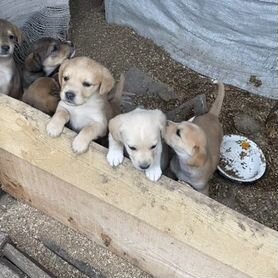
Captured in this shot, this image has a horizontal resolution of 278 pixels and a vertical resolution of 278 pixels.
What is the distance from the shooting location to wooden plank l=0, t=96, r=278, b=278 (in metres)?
2.12

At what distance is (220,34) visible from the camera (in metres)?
3.59

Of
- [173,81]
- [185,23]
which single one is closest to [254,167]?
[173,81]

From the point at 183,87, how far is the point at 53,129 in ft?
4.75

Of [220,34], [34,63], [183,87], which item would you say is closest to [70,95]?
[34,63]

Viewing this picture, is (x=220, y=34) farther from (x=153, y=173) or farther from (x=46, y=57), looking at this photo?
(x=153, y=173)

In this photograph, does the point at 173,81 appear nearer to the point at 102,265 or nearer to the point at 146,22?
the point at 146,22

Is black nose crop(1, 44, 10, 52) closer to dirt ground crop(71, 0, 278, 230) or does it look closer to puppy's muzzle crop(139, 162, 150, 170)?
dirt ground crop(71, 0, 278, 230)

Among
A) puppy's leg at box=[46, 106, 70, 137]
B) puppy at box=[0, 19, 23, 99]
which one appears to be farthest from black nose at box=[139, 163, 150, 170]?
puppy at box=[0, 19, 23, 99]

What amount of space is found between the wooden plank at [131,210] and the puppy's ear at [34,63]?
503mm

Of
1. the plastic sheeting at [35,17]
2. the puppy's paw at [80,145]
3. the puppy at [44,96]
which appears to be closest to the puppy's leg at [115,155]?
the puppy's paw at [80,145]

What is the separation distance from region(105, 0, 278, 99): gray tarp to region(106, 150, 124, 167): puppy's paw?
1.51m

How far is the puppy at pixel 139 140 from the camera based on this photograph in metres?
2.25

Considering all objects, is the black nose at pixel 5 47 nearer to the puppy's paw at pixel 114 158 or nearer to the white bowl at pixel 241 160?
the puppy's paw at pixel 114 158

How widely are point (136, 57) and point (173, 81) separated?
1.12 ft
